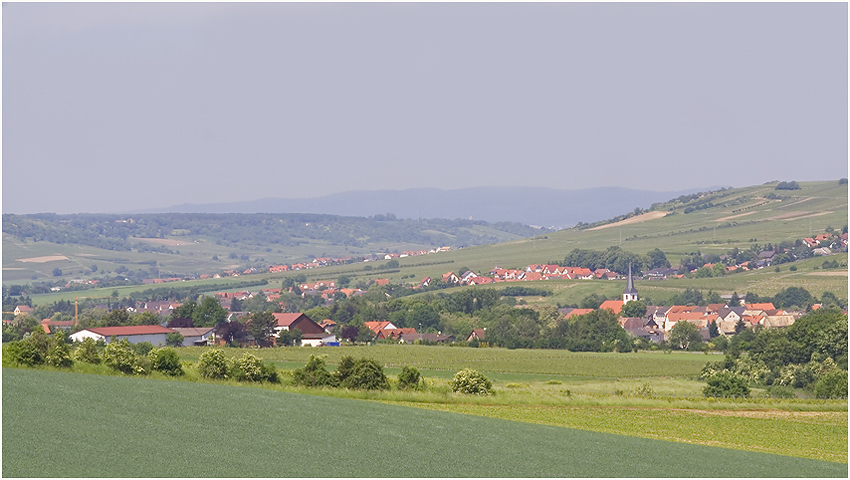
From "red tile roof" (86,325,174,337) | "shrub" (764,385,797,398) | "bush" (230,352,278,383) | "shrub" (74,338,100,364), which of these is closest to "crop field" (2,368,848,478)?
"shrub" (74,338,100,364)

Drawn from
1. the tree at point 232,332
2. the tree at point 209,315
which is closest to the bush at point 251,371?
the tree at point 232,332

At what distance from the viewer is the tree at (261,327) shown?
272ft

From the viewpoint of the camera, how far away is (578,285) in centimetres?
16612

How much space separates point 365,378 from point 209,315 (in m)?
59.2

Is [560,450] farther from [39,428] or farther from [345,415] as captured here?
[39,428]

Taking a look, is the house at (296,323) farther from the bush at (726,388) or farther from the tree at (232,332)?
the bush at (726,388)

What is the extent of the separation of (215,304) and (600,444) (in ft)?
240

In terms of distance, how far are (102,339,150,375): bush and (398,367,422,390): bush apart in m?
9.02

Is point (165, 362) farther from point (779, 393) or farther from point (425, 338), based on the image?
point (425, 338)

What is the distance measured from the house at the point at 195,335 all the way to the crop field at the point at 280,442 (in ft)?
188

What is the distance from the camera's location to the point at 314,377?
35656 mm

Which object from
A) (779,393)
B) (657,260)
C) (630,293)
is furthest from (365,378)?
(657,260)

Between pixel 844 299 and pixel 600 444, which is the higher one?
pixel 600 444

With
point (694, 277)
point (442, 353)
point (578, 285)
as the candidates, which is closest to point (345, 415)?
point (442, 353)
